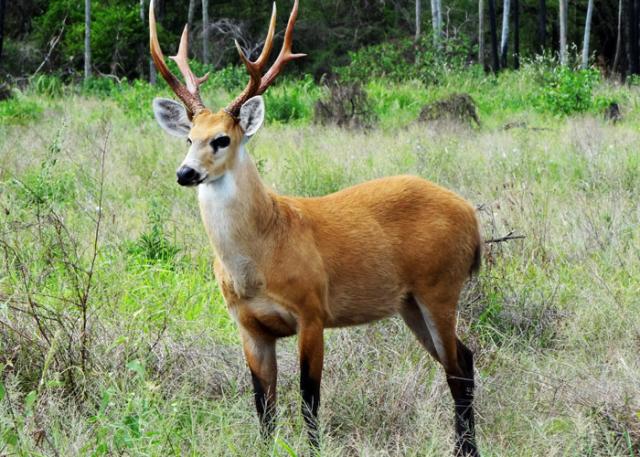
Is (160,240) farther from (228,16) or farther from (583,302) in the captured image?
(228,16)

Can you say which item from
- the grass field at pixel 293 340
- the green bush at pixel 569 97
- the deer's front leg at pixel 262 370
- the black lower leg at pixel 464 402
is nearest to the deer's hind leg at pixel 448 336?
the black lower leg at pixel 464 402

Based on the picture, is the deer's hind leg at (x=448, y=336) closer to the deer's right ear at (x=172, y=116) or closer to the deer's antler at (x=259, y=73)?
the deer's antler at (x=259, y=73)

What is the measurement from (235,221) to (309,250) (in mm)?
401

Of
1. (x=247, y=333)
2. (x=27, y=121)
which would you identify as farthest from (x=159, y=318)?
(x=27, y=121)

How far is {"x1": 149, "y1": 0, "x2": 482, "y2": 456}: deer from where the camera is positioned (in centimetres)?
479

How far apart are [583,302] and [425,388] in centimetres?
154

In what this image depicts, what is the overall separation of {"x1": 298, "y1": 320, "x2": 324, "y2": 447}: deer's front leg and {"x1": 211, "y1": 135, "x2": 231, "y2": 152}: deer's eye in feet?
2.92

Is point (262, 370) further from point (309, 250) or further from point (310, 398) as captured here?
point (309, 250)

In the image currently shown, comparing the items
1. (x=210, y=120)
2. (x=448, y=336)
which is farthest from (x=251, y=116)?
(x=448, y=336)

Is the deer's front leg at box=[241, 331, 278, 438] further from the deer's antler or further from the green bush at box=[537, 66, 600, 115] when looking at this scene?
the green bush at box=[537, 66, 600, 115]

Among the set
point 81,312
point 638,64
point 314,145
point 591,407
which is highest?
point 81,312

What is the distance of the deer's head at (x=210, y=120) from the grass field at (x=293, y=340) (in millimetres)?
749

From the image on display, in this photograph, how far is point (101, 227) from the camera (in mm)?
8117

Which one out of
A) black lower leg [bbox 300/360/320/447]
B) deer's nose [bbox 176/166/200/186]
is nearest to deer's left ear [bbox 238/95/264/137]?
deer's nose [bbox 176/166/200/186]
